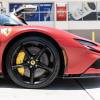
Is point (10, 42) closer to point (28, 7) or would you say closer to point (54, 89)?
point (54, 89)

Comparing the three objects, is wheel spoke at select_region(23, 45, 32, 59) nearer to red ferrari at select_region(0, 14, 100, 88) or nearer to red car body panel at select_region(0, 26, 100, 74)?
red ferrari at select_region(0, 14, 100, 88)

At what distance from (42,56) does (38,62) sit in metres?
0.10

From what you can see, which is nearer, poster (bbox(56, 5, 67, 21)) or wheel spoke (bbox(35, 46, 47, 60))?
wheel spoke (bbox(35, 46, 47, 60))

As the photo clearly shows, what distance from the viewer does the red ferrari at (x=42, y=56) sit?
5.65 metres

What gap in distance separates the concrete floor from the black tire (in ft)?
0.41

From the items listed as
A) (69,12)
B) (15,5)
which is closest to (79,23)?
(69,12)

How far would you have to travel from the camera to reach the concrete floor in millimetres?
5274

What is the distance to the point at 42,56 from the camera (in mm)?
5777

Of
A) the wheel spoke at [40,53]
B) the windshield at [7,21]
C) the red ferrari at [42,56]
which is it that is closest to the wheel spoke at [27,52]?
the red ferrari at [42,56]

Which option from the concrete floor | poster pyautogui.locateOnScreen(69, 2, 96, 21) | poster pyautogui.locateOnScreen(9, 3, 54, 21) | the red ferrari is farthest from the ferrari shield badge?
poster pyautogui.locateOnScreen(69, 2, 96, 21)

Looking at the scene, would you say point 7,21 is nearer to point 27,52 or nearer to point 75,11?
point 27,52
